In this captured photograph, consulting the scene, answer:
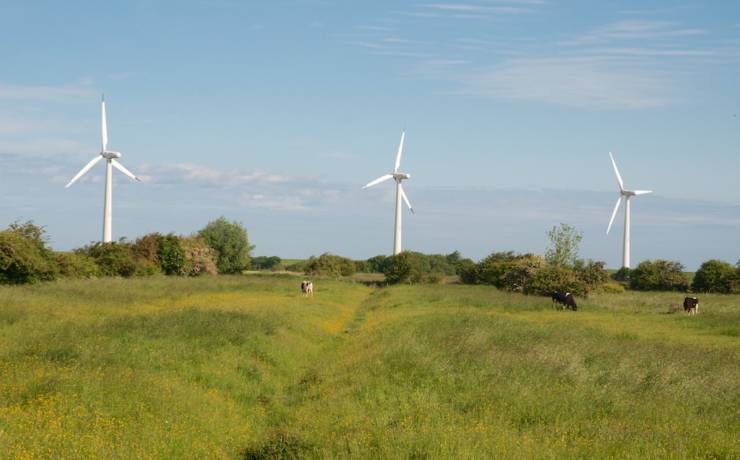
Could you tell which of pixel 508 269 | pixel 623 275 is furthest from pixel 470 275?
pixel 623 275

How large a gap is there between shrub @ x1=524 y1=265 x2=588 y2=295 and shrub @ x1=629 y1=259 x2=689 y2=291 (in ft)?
82.0

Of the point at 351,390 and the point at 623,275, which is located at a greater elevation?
the point at 623,275

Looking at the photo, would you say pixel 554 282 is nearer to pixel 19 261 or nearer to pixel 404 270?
pixel 404 270

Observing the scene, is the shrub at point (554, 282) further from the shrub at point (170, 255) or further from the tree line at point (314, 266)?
the shrub at point (170, 255)

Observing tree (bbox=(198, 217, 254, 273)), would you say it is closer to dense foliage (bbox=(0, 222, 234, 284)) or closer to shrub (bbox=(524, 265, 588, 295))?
dense foliage (bbox=(0, 222, 234, 284))

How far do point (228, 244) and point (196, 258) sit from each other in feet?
66.7

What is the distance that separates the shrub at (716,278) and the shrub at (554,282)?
23.7 m

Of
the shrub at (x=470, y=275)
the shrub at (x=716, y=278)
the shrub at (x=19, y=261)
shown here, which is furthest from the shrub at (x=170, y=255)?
the shrub at (x=716, y=278)

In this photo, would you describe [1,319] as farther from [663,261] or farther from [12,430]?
[663,261]

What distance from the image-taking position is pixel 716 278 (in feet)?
265

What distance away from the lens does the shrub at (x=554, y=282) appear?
5884cm

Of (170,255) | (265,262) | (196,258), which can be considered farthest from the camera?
(265,262)

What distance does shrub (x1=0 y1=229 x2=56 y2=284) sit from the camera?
46.5 meters

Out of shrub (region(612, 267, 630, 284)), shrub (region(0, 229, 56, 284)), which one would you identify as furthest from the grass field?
shrub (region(612, 267, 630, 284))
